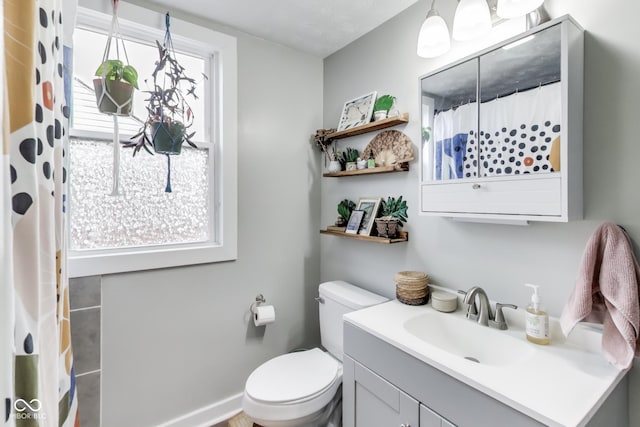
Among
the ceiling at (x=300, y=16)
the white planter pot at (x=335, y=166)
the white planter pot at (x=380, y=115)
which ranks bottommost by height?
the white planter pot at (x=335, y=166)

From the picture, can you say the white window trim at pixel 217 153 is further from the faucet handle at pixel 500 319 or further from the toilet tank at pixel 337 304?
the faucet handle at pixel 500 319

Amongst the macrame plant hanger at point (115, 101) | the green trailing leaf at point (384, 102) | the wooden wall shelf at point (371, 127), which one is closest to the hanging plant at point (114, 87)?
the macrame plant hanger at point (115, 101)

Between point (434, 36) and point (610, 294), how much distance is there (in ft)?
3.75

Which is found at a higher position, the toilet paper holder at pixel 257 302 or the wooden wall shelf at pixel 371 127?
the wooden wall shelf at pixel 371 127

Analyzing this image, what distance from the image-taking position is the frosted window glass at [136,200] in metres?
1.46

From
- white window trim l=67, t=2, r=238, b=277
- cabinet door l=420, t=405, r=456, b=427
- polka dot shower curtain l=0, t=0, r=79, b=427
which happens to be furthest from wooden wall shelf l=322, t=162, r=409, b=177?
polka dot shower curtain l=0, t=0, r=79, b=427

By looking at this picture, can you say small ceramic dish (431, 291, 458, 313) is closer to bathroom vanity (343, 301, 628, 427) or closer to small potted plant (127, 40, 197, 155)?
bathroom vanity (343, 301, 628, 427)

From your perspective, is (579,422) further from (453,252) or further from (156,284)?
(156,284)

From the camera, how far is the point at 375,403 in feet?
3.84

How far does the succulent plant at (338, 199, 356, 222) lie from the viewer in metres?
1.90

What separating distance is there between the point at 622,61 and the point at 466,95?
459mm

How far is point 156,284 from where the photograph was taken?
1.59m

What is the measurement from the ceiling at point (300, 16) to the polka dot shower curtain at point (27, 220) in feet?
4.00

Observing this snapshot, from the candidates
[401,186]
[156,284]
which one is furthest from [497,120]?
[156,284]
